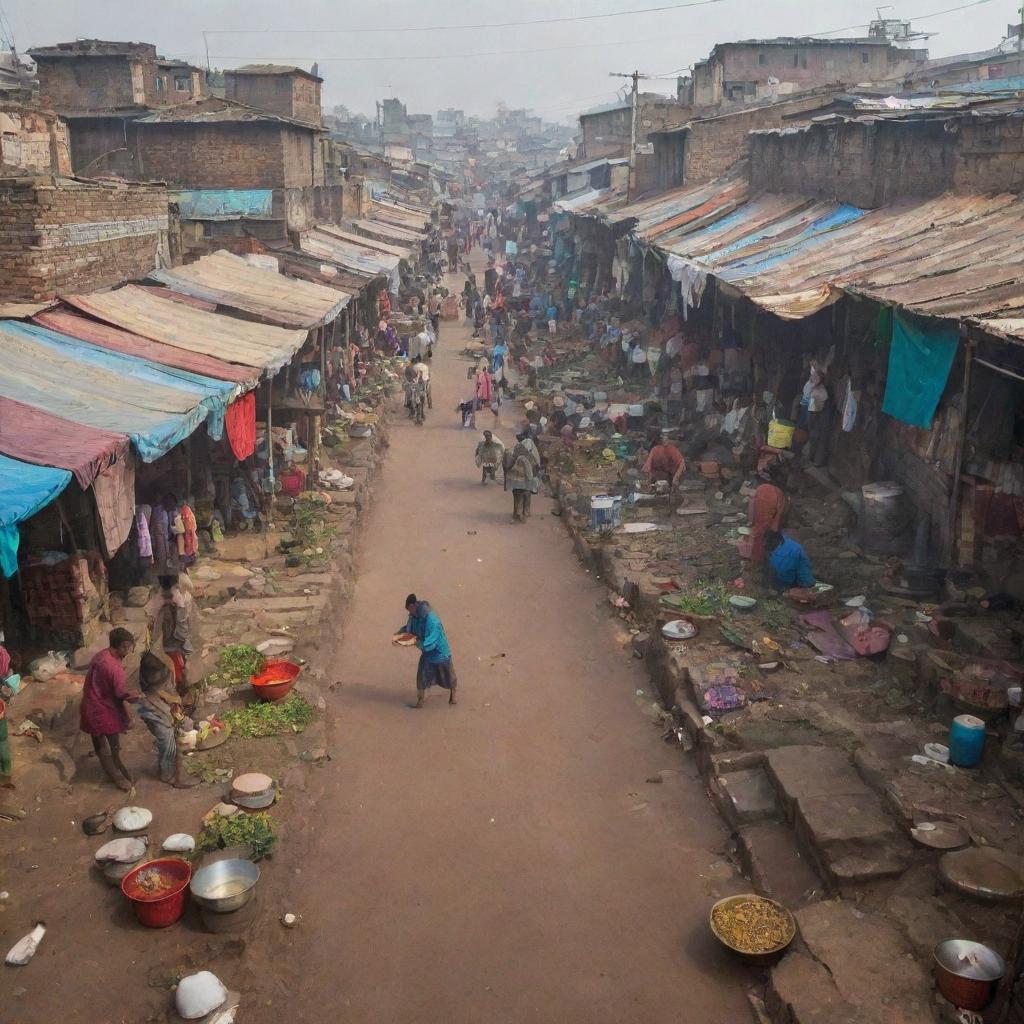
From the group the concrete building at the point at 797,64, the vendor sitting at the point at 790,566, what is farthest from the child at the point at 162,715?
the concrete building at the point at 797,64

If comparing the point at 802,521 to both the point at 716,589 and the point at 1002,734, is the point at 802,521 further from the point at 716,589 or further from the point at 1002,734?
the point at 1002,734

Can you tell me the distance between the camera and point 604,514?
14.2 metres

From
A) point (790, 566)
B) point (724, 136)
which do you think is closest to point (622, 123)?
point (724, 136)

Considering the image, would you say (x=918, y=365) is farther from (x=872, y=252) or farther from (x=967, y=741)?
(x=967, y=741)

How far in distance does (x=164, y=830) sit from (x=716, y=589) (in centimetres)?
647

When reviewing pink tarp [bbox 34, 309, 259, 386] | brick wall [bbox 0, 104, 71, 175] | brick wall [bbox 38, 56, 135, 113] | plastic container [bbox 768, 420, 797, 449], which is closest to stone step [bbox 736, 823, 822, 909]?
pink tarp [bbox 34, 309, 259, 386]

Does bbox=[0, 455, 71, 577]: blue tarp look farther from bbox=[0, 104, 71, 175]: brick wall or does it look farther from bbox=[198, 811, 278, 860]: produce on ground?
bbox=[0, 104, 71, 175]: brick wall

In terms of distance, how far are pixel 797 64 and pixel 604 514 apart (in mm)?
30978

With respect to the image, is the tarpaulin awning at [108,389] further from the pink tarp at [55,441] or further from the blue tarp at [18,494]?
the blue tarp at [18,494]

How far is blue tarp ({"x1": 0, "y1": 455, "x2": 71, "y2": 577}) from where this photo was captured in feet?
21.2

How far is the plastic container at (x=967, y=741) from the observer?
23.8 ft

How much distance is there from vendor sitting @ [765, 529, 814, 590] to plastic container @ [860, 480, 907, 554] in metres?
0.98

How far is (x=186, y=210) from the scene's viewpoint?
82.1ft

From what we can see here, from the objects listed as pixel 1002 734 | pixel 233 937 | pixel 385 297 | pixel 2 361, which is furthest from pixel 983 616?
pixel 385 297
